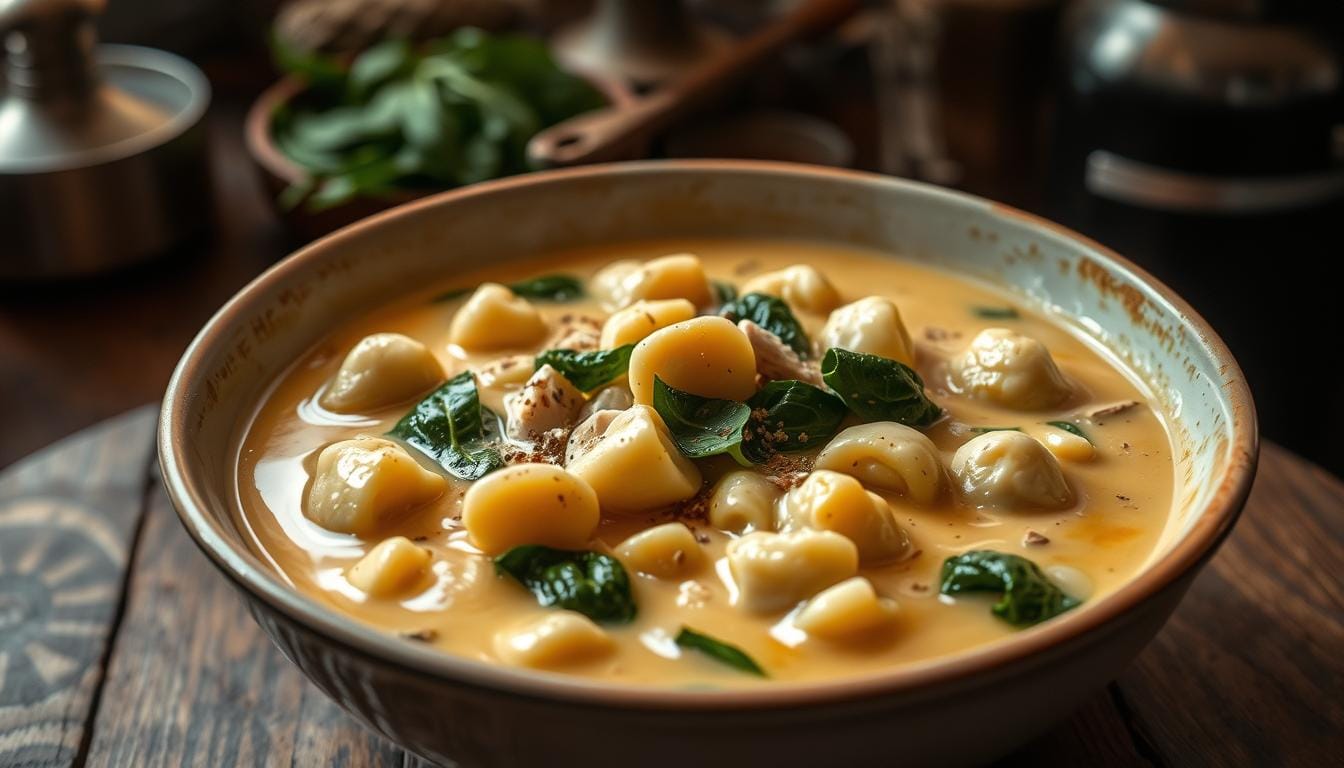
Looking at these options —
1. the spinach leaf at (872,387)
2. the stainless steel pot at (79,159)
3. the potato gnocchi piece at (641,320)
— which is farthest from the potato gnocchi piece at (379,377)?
the stainless steel pot at (79,159)

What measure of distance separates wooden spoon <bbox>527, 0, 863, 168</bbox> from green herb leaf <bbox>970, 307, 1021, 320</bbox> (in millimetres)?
1086

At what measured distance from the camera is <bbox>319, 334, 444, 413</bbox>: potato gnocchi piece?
207 centimetres

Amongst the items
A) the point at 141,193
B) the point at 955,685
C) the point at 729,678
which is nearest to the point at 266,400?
the point at 729,678

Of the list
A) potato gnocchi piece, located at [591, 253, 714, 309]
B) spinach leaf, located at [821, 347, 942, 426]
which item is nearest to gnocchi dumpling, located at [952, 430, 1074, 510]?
spinach leaf, located at [821, 347, 942, 426]

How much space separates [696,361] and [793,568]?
385 millimetres

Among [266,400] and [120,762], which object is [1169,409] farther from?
[120,762]

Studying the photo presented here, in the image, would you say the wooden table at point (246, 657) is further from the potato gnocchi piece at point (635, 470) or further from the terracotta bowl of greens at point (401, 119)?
the terracotta bowl of greens at point (401, 119)

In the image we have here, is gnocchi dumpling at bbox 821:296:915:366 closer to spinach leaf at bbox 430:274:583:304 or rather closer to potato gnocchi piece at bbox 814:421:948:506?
potato gnocchi piece at bbox 814:421:948:506

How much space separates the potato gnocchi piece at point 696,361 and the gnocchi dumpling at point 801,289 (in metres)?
0.40

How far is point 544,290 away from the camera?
2430 mm

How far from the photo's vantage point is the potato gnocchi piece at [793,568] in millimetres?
1611

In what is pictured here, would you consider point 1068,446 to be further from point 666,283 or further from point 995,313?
point 666,283

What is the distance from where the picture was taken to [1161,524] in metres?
1.80

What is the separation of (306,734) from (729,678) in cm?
63
